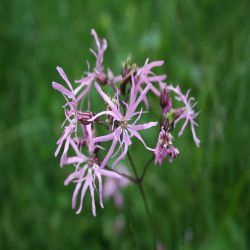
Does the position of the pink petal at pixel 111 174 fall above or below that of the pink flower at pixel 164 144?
below

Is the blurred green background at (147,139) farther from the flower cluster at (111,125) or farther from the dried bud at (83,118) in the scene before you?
the dried bud at (83,118)

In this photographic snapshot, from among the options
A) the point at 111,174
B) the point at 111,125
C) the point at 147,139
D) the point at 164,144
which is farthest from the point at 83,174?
the point at 147,139

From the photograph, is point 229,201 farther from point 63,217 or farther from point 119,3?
point 119,3

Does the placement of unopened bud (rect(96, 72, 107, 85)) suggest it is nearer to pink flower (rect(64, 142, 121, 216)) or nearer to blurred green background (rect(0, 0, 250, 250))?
pink flower (rect(64, 142, 121, 216))

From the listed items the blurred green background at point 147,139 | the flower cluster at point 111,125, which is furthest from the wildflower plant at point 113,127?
the blurred green background at point 147,139

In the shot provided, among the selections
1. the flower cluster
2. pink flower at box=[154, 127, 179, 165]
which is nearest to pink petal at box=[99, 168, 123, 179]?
the flower cluster

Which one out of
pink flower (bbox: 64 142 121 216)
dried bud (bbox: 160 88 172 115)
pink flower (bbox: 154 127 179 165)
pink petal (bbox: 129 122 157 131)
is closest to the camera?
pink petal (bbox: 129 122 157 131)

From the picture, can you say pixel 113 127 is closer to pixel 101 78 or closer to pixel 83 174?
pixel 83 174

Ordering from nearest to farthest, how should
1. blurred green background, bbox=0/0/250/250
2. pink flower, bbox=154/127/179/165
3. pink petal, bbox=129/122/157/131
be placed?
pink petal, bbox=129/122/157/131
pink flower, bbox=154/127/179/165
blurred green background, bbox=0/0/250/250

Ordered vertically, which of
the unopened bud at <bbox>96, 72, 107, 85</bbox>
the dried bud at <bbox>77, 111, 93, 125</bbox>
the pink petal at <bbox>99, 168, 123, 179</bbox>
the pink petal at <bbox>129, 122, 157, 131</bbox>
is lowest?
the pink petal at <bbox>99, 168, 123, 179</bbox>

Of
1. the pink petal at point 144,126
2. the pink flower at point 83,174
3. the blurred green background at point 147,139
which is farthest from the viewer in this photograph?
the blurred green background at point 147,139
